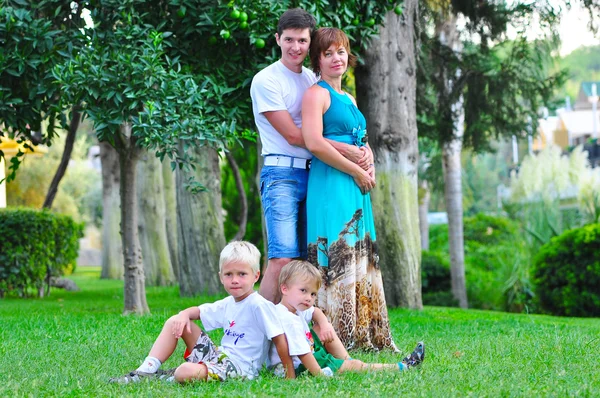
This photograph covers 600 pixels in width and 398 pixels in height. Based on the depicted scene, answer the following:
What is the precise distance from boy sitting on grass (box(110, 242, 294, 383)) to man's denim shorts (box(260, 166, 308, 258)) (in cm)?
72

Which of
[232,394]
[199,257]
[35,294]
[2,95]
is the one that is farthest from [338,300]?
[35,294]

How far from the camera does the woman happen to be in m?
5.46

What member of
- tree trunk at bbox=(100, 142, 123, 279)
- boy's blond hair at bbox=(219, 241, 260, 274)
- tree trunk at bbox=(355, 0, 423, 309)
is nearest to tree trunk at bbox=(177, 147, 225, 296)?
tree trunk at bbox=(355, 0, 423, 309)

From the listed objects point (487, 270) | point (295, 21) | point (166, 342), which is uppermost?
point (295, 21)

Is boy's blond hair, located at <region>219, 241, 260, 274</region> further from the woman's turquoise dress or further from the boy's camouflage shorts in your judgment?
the woman's turquoise dress

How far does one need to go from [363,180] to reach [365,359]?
3.75 feet

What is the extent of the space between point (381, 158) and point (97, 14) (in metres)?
3.74

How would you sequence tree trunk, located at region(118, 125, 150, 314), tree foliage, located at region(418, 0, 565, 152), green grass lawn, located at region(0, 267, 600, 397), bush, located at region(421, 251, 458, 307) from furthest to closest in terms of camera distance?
→ bush, located at region(421, 251, 458, 307)
tree foliage, located at region(418, 0, 565, 152)
tree trunk, located at region(118, 125, 150, 314)
green grass lawn, located at region(0, 267, 600, 397)

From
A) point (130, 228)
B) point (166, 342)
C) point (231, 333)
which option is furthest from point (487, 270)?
point (166, 342)

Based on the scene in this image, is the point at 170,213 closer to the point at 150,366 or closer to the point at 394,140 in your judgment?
the point at 394,140

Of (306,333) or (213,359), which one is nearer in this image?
(213,359)

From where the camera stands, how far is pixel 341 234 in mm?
5535

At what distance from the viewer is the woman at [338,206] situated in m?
5.46

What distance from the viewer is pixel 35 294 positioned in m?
13.7
